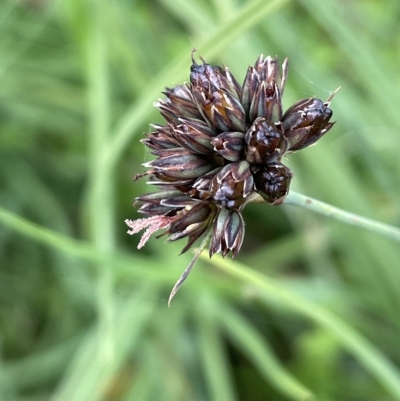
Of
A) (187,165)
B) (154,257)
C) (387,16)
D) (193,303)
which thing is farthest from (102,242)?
(387,16)

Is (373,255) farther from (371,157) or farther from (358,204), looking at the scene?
(371,157)

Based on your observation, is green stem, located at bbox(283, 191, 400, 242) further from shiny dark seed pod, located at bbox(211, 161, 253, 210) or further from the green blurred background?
the green blurred background

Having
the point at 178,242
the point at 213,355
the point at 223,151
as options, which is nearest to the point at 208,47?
the point at 223,151

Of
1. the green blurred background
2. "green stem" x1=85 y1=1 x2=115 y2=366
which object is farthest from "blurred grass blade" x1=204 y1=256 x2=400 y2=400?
"green stem" x1=85 y1=1 x2=115 y2=366

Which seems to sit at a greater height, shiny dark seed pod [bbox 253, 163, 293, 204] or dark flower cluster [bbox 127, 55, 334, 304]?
dark flower cluster [bbox 127, 55, 334, 304]

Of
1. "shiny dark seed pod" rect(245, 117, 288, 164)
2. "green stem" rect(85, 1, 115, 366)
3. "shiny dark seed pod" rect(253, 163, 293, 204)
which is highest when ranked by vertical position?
"green stem" rect(85, 1, 115, 366)

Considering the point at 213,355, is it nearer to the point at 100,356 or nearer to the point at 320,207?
the point at 100,356

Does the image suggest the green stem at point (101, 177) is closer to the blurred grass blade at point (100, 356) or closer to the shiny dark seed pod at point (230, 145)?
the blurred grass blade at point (100, 356)
